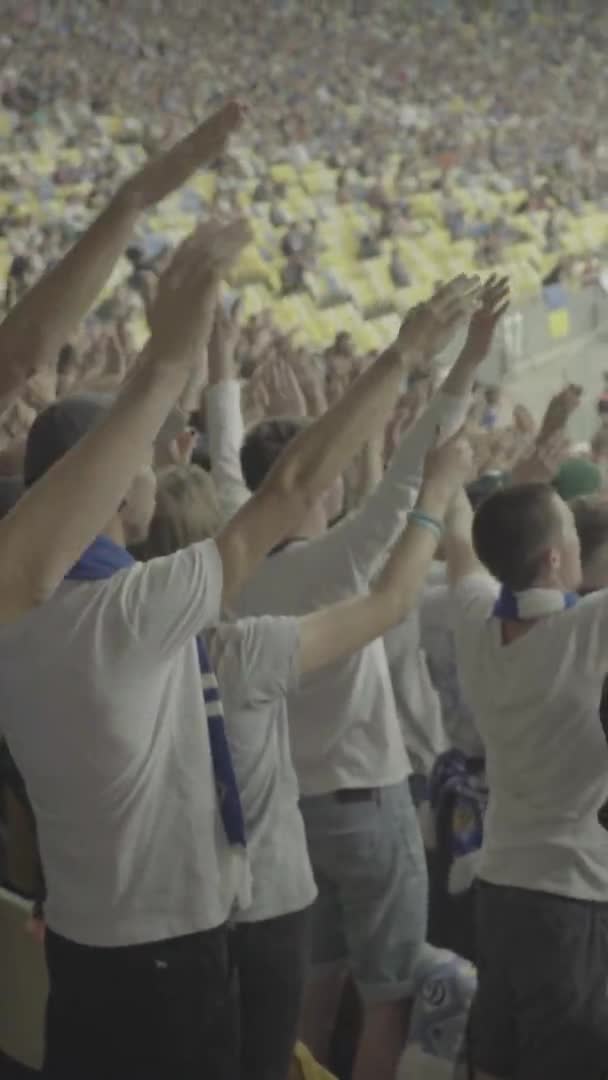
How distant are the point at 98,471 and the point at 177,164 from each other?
0.65 metres

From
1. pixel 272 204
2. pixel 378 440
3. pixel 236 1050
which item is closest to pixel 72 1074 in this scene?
pixel 236 1050

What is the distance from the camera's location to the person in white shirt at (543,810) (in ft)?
7.05

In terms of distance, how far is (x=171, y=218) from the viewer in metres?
13.3

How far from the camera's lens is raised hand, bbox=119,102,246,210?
1.88 meters

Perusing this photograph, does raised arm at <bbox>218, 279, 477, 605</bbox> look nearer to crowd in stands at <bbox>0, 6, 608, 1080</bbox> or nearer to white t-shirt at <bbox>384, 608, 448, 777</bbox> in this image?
crowd in stands at <bbox>0, 6, 608, 1080</bbox>

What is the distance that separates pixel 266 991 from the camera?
81.0 inches

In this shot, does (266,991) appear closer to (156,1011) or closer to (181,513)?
(156,1011)

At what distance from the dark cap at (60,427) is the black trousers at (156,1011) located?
0.60 metres

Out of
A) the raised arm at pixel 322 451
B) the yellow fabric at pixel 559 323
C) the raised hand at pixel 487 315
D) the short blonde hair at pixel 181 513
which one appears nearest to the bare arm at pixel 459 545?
the raised hand at pixel 487 315

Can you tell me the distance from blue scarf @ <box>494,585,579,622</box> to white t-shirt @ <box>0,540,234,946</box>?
1.77 ft

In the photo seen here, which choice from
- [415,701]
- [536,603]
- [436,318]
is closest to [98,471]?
[536,603]

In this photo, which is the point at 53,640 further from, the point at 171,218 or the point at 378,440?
the point at 171,218

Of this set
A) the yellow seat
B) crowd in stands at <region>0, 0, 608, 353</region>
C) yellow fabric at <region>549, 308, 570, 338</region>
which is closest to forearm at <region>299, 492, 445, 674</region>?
crowd in stands at <region>0, 0, 608, 353</region>

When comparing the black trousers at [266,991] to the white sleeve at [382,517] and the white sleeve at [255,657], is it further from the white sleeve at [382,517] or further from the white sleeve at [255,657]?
the white sleeve at [382,517]
